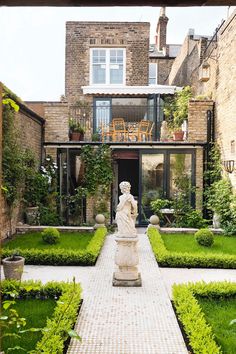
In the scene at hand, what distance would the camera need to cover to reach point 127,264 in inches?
279

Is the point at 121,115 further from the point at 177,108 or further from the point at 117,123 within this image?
the point at 177,108

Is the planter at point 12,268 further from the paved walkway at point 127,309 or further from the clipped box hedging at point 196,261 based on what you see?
the clipped box hedging at point 196,261

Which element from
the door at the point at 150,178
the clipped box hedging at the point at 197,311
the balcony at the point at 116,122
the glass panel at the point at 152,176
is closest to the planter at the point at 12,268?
the clipped box hedging at the point at 197,311

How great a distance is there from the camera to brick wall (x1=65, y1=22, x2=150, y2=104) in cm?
1933

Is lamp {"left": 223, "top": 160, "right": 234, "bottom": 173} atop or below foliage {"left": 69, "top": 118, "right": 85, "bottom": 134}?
below

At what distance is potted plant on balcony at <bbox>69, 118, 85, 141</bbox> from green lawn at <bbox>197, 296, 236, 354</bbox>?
10.2 metres

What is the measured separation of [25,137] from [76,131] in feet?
10.4

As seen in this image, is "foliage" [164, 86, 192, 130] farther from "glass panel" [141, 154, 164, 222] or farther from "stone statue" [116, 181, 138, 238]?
"stone statue" [116, 181, 138, 238]

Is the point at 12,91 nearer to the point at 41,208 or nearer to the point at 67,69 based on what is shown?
the point at 41,208

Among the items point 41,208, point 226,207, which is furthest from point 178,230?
point 41,208

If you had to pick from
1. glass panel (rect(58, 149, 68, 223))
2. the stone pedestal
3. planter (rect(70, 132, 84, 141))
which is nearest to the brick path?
the stone pedestal

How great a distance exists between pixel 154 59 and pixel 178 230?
717 inches

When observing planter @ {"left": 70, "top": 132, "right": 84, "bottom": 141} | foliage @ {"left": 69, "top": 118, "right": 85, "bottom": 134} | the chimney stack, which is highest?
the chimney stack

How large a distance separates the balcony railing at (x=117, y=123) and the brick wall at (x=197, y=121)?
4.85 feet
